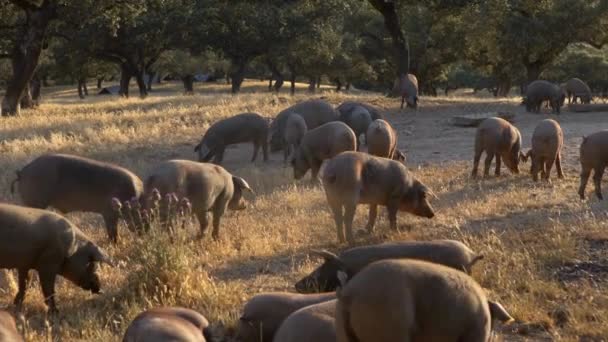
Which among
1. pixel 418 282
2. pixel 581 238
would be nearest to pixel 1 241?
pixel 418 282

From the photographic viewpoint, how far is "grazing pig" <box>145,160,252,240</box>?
30.4 feet

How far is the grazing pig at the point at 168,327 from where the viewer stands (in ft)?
16.7

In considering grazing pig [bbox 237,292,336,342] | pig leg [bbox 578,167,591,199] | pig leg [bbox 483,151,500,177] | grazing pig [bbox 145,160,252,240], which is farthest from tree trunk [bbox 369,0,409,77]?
grazing pig [bbox 237,292,336,342]

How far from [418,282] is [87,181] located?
6206 millimetres

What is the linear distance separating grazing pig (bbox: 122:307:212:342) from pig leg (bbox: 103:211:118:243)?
3925 mm

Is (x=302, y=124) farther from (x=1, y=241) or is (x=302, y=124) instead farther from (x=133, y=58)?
(x=133, y=58)

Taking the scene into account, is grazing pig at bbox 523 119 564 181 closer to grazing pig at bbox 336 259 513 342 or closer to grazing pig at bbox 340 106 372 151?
→ grazing pig at bbox 340 106 372 151

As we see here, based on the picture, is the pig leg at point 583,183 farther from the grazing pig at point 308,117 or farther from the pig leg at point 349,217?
the grazing pig at point 308,117

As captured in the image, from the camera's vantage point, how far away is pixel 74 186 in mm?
9633

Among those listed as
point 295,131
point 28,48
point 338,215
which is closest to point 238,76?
point 28,48

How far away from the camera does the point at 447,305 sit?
179 inches

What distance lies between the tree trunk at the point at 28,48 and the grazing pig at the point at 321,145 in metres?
15.2

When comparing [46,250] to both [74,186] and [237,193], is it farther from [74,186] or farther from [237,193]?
[237,193]

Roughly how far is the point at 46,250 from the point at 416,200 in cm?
490
